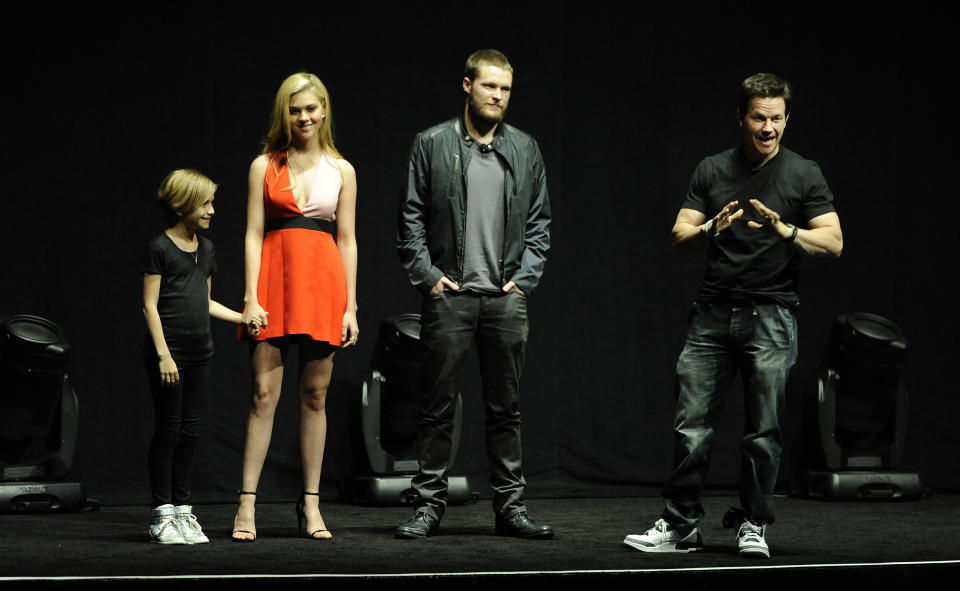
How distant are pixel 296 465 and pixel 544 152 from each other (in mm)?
1866

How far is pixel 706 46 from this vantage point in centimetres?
556

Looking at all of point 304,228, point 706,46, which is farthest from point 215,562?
point 706,46

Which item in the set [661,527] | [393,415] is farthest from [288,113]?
[393,415]

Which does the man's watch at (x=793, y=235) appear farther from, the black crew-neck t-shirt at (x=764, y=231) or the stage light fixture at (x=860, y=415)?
the stage light fixture at (x=860, y=415)

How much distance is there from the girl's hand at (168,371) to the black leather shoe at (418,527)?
850 millimetres

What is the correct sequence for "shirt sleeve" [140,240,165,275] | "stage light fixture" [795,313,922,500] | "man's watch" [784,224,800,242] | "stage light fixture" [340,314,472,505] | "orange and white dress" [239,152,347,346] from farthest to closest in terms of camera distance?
"stage light fixture" [795,313,922,500] < "stage light fixture" [340,314,472,505] < "shirt sleeve" [140,240,165,275] < "orange and white dress" [239,152,347,346] < "man's watch" [784,224,800,242]

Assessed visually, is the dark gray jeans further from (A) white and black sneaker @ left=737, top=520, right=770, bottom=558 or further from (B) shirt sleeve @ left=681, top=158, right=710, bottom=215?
(A) white and black sneaker @ left=737, top=520, right=770, bottom=558

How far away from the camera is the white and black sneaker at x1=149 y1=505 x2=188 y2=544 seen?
3469mm

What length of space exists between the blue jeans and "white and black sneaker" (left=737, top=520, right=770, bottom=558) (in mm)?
31

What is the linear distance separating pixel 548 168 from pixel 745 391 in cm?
244

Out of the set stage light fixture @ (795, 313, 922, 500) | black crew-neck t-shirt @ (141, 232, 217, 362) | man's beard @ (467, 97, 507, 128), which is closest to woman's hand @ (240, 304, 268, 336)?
black crew-neck t-shirt @ (141, 232, 217, 362)

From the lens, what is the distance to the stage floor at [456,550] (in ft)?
9.36

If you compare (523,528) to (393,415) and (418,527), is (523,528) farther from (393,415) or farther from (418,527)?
(393,415)

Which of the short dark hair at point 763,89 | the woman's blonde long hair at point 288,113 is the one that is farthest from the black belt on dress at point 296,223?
the short dark hair at point 763,89
